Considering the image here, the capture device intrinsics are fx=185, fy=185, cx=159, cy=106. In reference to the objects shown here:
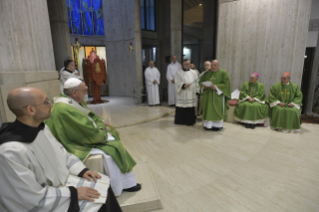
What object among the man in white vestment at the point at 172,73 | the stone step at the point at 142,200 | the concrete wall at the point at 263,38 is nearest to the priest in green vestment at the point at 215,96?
the concrete wall at the point at 263,38

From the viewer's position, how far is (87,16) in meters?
11.1

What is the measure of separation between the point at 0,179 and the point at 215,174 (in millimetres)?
2882

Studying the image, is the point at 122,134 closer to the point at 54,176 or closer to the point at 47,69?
the point at 47,69

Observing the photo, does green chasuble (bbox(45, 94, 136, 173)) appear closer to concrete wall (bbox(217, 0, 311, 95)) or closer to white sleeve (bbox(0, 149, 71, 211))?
white sleeve (bbox(0, 149, 71, 211))

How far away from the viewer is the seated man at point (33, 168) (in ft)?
4.18

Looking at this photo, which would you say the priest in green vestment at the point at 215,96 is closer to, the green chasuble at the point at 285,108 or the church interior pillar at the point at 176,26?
the green chasuble at the point at 285,108

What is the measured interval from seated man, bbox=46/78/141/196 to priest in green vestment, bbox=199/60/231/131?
351 cm

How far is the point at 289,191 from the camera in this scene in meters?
2.69

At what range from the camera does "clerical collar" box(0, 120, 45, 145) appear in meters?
1.35

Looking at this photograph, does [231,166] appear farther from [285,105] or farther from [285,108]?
[285,105]

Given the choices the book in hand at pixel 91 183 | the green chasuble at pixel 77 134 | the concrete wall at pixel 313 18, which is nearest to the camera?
the book in hand at pixel 91 183

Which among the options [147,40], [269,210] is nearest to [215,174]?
[269,210]

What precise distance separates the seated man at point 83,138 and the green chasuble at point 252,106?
4394mm

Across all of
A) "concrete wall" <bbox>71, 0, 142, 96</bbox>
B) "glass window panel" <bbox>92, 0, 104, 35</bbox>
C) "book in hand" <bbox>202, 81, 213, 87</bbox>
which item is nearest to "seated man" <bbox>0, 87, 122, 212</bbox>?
"book in hand" <bbox>202, 81, 213, 87</bbox>
